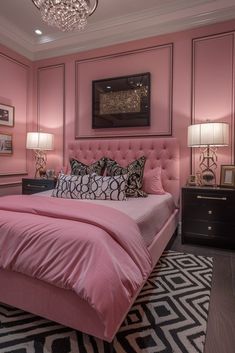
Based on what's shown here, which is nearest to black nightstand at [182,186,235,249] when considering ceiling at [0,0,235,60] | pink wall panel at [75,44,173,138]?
pink wall panel at [75,44,173,138]

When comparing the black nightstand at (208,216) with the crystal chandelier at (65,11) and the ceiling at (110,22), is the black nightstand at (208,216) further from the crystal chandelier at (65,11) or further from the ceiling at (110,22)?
the ceiling at (110,22)

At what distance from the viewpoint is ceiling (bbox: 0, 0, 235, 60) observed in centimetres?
307

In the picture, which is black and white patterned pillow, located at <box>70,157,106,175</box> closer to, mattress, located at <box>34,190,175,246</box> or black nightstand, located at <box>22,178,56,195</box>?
black nightstand, located at <box>22,178,56,195</box>

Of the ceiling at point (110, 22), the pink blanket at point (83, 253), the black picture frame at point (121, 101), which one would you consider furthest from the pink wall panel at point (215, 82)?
the pink blanket at point (83, 253)

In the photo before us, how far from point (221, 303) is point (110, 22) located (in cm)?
378

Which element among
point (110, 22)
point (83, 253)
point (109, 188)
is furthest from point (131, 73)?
point (83, 253)

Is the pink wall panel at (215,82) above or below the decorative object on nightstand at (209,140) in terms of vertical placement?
above

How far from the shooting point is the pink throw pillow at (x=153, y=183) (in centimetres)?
303

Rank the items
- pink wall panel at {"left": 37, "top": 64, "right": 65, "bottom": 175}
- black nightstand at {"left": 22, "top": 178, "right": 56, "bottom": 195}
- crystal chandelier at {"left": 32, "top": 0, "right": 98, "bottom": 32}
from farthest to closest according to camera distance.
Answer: pink wall panel at {"left": 37, "top": 64, "right": 65, "bottom": 175} → black nightstand at {"left": 22, "top": 178, "right": 56, "bottom": 195} → crystal chandelier at {"left": 32, "top": 0, "right": 98, "bottom": 32}

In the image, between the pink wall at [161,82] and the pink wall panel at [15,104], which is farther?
the pink wall panel at [15,104]

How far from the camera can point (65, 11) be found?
2.14 m

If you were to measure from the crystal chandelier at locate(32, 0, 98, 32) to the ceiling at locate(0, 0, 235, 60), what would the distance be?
3.69ft

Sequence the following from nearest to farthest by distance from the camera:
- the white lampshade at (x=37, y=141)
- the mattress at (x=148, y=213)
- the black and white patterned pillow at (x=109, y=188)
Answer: the mattress at (x=148, y=213), the black and white patterned pillow at (x=109, y=188), the white lampshade at (x=37, y=141)

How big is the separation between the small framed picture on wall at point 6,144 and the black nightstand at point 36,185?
0.53 metres
